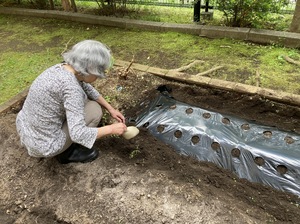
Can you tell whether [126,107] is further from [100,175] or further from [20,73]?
[20,73]

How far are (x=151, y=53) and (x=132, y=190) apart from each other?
2803 mm

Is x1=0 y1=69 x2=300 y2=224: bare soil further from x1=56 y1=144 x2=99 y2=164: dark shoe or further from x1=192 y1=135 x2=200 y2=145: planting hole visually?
x1=192 y1=135 x2=200 y2=145: planting hole

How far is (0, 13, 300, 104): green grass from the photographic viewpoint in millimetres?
3836

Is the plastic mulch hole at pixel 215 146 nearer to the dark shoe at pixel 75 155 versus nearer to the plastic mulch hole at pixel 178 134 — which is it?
the plastic mulch hole at pixel 178 134

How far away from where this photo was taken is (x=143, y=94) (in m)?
3.62

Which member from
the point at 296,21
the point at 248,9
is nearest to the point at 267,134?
the point at 296,21

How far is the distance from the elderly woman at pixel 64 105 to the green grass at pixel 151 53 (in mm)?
1701

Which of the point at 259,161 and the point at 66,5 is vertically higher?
the point at 66,5

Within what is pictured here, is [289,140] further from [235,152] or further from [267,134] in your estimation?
[235,152]

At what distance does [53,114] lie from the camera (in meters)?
2.21

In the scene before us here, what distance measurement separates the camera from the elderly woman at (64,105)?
2.06 m

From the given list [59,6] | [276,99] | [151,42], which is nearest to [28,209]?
[276,99]

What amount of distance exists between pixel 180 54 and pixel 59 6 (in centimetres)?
437

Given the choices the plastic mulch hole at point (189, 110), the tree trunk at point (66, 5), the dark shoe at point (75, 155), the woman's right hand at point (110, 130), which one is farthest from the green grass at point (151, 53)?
the woman's right hand at point (110, 130)
